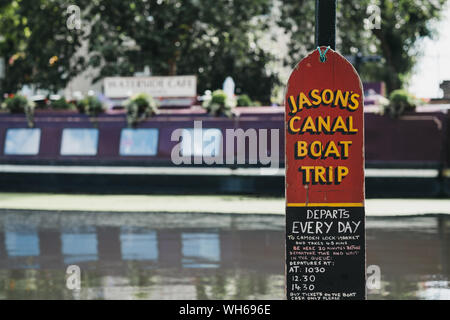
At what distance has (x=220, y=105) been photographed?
2397cm

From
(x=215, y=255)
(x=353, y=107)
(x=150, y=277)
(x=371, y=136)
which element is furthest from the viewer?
(x=371, y=136)

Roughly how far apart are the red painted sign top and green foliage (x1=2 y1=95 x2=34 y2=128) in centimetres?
2238

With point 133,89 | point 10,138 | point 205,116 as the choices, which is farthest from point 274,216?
point 10,138

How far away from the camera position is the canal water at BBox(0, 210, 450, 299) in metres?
8.91

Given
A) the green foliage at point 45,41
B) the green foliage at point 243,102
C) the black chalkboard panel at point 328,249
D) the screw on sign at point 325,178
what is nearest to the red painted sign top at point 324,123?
the screw on sign at point 325,178

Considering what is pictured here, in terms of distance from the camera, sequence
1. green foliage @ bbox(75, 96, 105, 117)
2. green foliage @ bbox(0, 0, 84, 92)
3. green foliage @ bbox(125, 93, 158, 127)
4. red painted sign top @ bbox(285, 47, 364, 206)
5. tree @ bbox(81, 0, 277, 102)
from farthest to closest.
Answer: green foliage @ bbox(0, 0, 84, 92) < tree @ bbox(81, 0, 277, 102) < green foliage @ bbox(75, 96, 105, 117) < green foliage @ bbox(125, 93, 158, 127) < red painted sign top @ bbox(285, 47, 364, 206)


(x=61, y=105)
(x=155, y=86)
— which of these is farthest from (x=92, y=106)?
(x=155, y=86)

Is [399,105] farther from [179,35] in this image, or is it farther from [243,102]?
[179,35]

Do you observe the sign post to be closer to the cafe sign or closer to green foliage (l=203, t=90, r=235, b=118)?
green foliage (l=203, t=90, r=235, b=118)

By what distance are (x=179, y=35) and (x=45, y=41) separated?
5.31 metres

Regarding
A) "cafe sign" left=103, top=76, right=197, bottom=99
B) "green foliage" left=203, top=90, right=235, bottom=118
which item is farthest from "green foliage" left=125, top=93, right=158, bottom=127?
"green foliage" left=203, top=90, right=235, bottom=118

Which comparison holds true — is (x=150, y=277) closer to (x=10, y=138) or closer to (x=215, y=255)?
(x=215, y=255)

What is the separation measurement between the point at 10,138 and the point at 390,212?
12.8 metres
